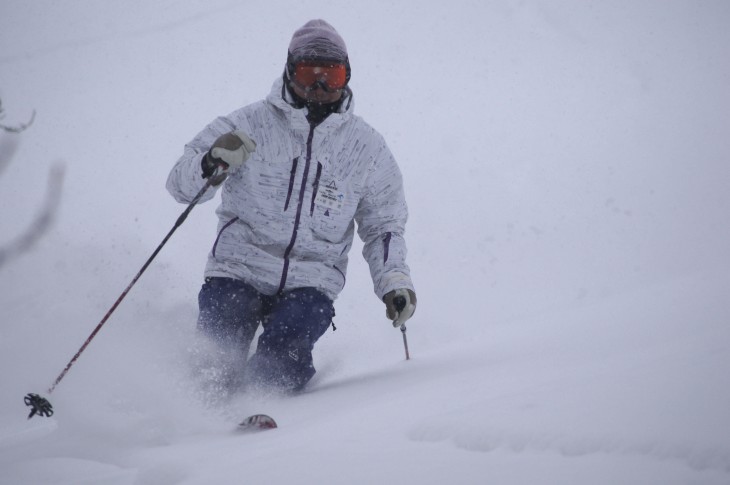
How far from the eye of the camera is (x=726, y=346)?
4.66ft

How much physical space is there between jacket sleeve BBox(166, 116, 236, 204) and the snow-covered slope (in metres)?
0.70

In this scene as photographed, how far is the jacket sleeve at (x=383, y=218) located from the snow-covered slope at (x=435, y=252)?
0.50m

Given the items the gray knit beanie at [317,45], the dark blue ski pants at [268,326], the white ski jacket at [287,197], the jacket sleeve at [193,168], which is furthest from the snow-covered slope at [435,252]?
the gray knit beanie at [317,45]

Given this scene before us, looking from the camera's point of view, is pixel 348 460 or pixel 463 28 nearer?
pixel 348 460

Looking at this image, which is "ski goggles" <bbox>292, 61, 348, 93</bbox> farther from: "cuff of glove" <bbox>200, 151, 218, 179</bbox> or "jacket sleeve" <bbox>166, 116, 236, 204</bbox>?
"cuff of glove" <bbox>200, 151, 218, 179</bbox>

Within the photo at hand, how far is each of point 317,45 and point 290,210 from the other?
776mm

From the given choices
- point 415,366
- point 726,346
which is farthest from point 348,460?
point 415,366

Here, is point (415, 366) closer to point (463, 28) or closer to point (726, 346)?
point (726, 346)

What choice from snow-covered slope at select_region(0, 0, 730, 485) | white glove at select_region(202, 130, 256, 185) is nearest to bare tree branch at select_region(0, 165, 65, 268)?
snow-covered slope at select_region(0, 0, 730, 485)

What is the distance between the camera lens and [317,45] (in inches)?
104

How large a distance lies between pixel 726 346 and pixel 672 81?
386 inches

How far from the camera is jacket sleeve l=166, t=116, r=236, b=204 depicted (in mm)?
2518

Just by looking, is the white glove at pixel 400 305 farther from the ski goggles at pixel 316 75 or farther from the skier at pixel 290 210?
the ski goggles at pixel 316 75

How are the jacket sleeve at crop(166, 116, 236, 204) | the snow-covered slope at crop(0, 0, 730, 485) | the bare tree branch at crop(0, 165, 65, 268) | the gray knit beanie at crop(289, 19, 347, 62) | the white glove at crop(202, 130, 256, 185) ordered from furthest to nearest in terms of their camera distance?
1. the gray knit beanie at crop(289, 19, 347, 62)
2. the jacket sleeve at crop(166, 116, 236, 204)
3. the white glove at crop(202, 130, 256, 185)
4. the bare tree branch at crop(0, 165, 65, 268)
5. the snow-covered slope at crop(0, 0, 730, 485)
